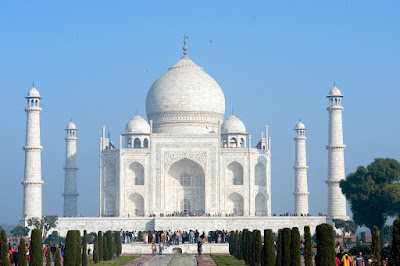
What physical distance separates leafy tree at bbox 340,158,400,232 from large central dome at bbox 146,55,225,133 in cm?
1155

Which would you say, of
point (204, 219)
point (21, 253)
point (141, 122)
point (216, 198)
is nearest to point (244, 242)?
point (21, 253)

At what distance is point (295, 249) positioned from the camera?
17281mm

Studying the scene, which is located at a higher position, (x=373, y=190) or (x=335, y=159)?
(x=335, y=159)

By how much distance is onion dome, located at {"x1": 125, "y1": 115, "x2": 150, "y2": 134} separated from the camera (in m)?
44.7

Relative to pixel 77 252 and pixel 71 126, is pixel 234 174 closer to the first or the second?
pixel 71 126

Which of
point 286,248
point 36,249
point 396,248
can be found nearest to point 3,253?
point 36,249

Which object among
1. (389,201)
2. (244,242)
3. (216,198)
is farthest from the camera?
(216,198)

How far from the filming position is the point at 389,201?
34.5 meters

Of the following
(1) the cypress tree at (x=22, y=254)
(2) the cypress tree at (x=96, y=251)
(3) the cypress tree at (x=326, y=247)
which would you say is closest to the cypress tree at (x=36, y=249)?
(1) the cypress tree at (x=22, y=254)

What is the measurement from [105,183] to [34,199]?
4.26 metres

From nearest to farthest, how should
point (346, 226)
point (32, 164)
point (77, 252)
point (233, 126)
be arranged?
point (77, 252) → point (346, 226) → point (32, 164) → point (233, 126)

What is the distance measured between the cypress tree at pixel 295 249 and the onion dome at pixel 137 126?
27.9 m

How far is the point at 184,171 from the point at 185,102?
4161mm

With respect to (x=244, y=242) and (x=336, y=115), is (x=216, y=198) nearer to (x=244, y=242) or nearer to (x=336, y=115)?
(x=336, y=115)
